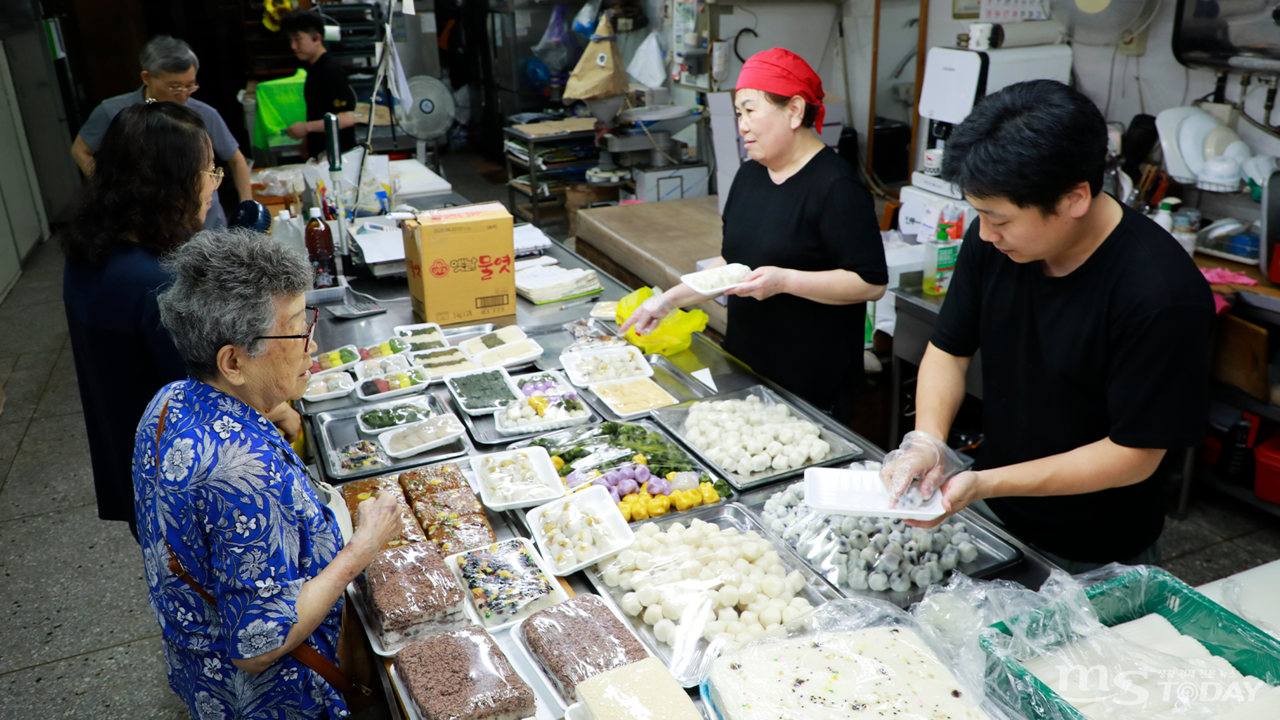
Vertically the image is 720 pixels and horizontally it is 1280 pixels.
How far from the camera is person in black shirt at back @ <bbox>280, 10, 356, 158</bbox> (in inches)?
221

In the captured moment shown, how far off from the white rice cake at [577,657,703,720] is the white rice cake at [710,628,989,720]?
0.08m

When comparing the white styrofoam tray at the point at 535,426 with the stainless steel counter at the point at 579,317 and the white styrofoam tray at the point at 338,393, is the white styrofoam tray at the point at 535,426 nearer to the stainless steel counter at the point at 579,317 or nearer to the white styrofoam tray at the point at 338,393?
the stainless steel counter at the point at 579,317

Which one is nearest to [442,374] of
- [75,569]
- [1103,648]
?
[1103,648]

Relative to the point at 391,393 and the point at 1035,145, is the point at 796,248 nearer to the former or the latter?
the point at 1035,145

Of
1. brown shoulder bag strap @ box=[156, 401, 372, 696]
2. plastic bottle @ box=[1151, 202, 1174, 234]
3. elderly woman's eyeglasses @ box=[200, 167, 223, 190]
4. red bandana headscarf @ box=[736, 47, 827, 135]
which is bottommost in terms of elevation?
brown shoulder bag strap @ box=[156, 401, 372, 696]

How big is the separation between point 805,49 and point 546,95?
3.68 m

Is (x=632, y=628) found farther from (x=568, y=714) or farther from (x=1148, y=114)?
(x=1148, y=114)

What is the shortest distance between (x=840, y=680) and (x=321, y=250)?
2785mm

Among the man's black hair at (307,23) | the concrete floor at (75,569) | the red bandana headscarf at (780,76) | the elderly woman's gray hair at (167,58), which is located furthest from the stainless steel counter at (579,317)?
the man's black hair at (307,23)

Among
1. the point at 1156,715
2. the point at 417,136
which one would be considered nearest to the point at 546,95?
the point at 417,136

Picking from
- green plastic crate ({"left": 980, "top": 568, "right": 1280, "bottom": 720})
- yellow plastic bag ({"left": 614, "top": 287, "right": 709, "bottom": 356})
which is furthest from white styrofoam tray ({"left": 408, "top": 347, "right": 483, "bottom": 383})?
green plastic crate ({"left": 980, "top": 568, "right": 1280, "bottom": 720})

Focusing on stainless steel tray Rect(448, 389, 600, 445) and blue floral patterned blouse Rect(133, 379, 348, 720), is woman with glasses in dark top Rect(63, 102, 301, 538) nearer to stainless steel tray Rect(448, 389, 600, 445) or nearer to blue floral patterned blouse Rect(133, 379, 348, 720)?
stainless steel tray Rect(448, 389, 600, 445)

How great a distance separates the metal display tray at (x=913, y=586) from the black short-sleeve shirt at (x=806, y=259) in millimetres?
877

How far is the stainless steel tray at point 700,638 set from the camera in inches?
57.3
